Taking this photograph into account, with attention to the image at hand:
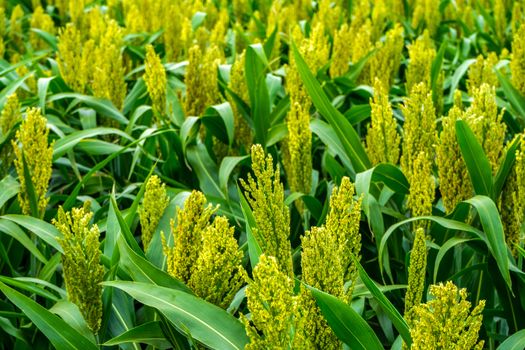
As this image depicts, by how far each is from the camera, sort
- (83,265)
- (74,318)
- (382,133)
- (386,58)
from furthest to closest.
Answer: (386,58) → (382,133) → (74,318) → (83,265)

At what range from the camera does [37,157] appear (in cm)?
210

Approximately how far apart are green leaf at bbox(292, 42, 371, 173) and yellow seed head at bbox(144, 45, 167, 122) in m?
0.52

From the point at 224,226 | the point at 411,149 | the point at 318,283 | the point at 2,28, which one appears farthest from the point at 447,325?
the point at 2,28

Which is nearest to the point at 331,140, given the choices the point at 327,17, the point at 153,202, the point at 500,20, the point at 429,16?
the point at 153,202

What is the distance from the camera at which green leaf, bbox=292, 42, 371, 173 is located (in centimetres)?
237

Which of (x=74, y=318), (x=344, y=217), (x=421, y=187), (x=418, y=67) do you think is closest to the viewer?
(x=344, y=217)

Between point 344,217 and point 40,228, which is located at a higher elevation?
point 344,217

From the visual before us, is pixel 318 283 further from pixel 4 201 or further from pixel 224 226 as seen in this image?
pixel 4 201

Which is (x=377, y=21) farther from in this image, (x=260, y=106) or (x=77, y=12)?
(x=260, y=106)

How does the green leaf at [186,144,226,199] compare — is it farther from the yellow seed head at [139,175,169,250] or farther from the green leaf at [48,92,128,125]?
the yellow seed head at [139,175,169,250]

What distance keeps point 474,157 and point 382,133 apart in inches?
11.9

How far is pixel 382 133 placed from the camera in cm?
221

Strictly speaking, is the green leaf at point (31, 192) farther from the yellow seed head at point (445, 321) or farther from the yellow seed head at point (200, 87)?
the yellow seed head at point (445, 321)

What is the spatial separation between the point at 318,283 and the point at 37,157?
3.21ft
